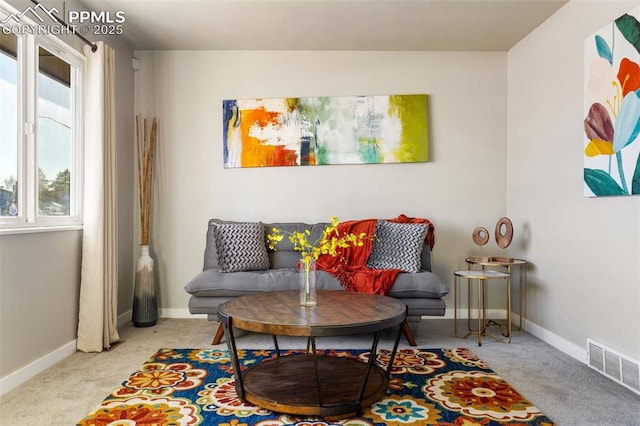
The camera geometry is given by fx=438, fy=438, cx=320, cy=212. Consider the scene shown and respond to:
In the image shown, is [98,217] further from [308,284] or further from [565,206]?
[565,206]

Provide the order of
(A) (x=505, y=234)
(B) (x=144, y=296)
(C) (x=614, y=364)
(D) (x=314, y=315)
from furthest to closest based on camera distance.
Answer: (B) (x=144, y=296)
(A) (x=505, y=234)
(C) (x=614, y=364)
(D) (x=314, y=315)

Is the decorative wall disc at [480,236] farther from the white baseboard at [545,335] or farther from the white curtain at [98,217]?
the white curtain at [98,217]

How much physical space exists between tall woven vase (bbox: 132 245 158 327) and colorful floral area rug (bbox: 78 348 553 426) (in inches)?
36.9

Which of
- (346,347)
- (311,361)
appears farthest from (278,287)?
(311,361)

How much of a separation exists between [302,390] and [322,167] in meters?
2.39

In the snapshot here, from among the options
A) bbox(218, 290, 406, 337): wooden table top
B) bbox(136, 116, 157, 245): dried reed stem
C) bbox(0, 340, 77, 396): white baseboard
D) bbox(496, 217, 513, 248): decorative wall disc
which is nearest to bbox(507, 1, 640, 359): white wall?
bbox(496, 217, 513, 248): decorative wall disc

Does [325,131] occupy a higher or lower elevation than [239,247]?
higher

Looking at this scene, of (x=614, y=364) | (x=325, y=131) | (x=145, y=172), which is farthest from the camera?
(x=325, y=131)

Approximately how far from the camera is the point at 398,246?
3617 millimetres

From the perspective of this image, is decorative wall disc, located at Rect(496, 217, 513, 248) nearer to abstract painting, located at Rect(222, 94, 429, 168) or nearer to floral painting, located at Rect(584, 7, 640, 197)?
floral painting, located at Rect(584, 7, 640, 197)

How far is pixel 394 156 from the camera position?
4.16m

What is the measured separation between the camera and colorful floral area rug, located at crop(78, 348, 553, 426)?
6.73ft

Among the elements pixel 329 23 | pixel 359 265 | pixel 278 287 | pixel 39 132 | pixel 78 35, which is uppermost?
pixel 329 23

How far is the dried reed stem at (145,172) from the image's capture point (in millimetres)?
4012
